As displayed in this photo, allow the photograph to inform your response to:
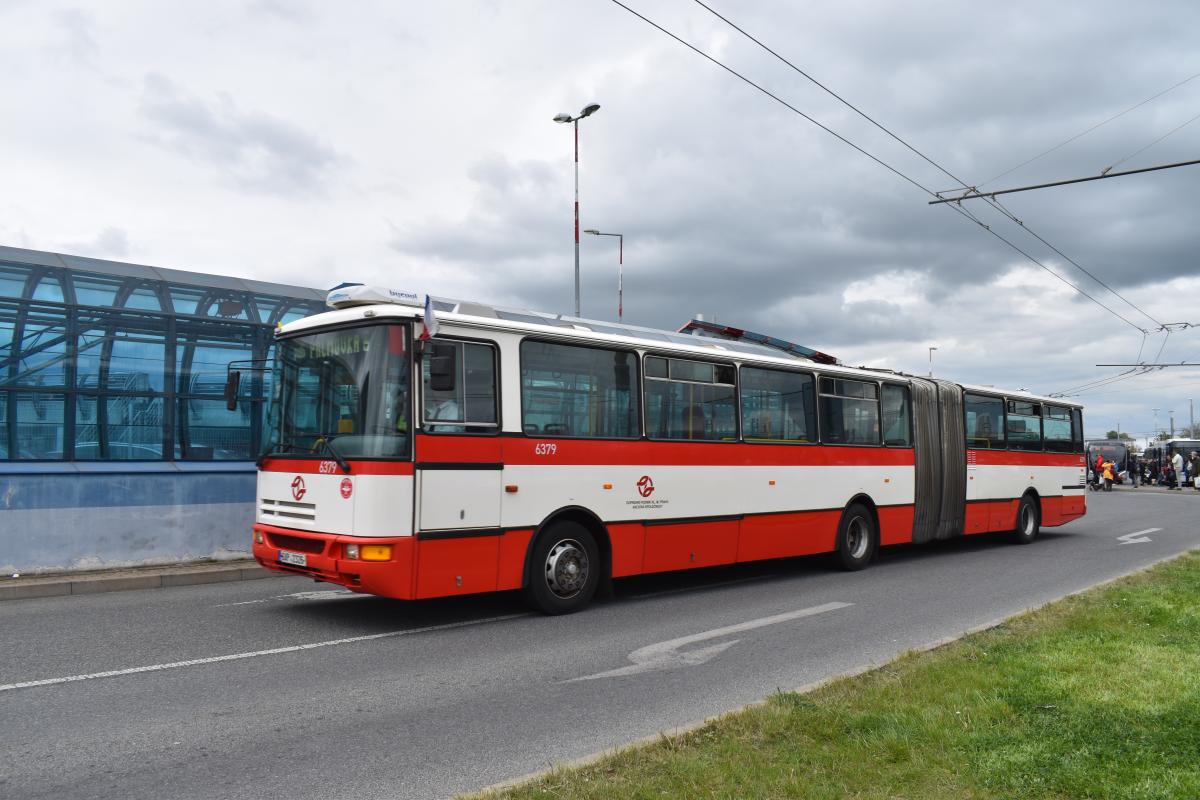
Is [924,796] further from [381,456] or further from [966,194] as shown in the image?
[966,194]

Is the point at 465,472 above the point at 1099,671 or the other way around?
above

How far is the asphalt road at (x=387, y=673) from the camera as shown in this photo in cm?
474

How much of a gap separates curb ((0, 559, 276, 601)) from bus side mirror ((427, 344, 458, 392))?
5202mm

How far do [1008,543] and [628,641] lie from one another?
12.8 meters

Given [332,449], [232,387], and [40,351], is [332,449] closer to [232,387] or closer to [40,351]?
[232,387]

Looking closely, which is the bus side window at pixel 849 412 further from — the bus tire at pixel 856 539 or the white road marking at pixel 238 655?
the white road marking at pixel 238 655

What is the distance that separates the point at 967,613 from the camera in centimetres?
961

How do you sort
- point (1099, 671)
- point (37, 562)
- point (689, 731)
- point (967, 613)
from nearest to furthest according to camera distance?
point (689, 731)
point (1099, 671)
point (967, 613)
point (37, 562)

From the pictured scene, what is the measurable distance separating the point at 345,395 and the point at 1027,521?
14.8 meters

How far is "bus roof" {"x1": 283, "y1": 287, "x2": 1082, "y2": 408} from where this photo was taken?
8.33 m

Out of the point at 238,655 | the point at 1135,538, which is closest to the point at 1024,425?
the point at 1135,538

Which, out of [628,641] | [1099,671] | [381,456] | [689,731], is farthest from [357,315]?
[1099,671]

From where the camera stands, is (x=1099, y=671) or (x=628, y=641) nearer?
(x=1099, y=671)

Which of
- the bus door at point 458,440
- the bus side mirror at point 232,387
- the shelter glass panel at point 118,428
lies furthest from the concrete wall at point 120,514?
the bus door at point 458,440
